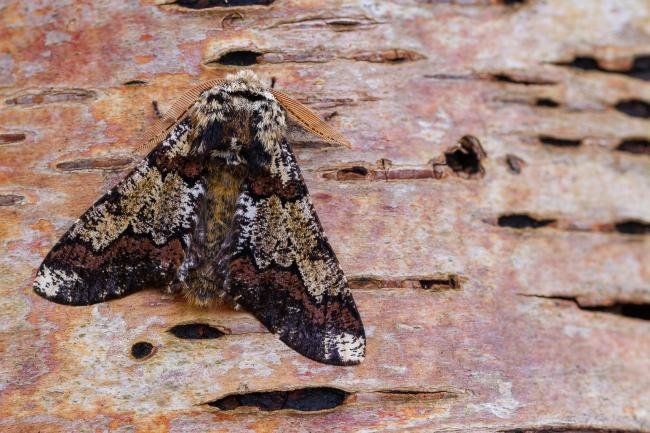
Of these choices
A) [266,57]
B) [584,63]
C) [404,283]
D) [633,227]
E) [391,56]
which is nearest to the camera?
[404,283]

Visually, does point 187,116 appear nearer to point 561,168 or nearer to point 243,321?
point 243,321

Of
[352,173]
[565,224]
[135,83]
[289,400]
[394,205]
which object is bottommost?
[289,400]

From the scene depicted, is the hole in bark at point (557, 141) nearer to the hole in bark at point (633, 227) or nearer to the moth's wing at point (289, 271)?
the hole in bark at point (633, 227)

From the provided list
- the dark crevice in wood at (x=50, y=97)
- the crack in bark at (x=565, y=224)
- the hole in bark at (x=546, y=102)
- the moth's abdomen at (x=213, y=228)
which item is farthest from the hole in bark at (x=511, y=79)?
the dark crevice in wood at (x=50, y=97)

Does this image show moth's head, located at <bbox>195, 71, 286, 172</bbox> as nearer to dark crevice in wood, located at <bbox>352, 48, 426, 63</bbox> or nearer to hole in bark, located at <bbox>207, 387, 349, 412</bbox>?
dark crevice in wood, located at <bbox>352, 48, 426, 63</bbox>

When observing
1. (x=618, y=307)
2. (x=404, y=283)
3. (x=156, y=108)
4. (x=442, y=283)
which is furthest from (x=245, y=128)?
(x=618, y=307)

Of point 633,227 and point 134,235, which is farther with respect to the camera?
point 633,227

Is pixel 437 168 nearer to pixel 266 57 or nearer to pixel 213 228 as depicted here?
pixel 266 57
